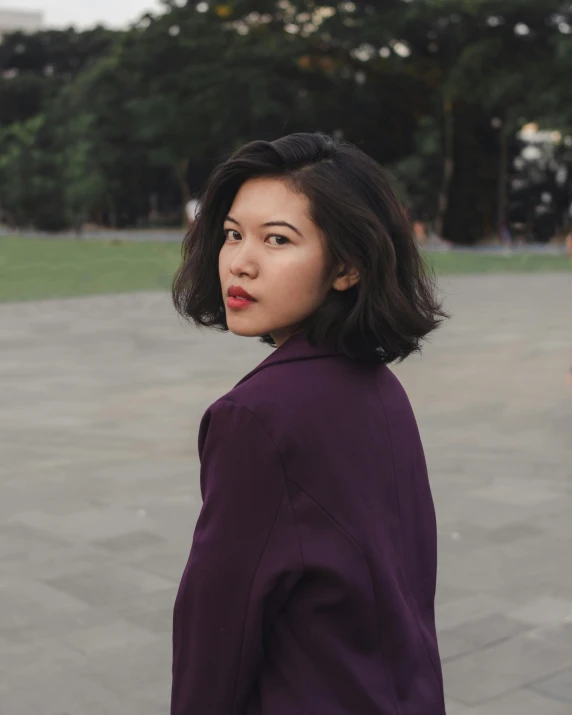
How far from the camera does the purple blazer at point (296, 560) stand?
1.51 meters

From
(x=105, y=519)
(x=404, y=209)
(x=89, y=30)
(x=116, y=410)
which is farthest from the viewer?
(x=89, y=30)

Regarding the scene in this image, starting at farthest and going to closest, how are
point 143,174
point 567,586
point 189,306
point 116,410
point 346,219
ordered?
point 143,174 → point 116,410 → point 567,586 → point 189,306 → point 346,219

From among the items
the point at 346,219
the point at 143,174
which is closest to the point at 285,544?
the point at 346,219

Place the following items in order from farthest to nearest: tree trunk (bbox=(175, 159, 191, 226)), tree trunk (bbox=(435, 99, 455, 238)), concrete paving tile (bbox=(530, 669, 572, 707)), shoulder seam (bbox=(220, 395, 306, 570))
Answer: tree trunk (bbox=(175, 159, 191, 226)) < tree trunk (bbox=(435, 99, 455, 238)) < concrete paving tile (bbox=(530, 669, 572, 707)) < shoulder seam (bbox=(220, 395, 306, 570))

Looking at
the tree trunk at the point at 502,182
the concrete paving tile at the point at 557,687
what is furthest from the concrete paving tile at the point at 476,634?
the tree trunk at the point at 502,182

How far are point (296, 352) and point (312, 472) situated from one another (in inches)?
7.2

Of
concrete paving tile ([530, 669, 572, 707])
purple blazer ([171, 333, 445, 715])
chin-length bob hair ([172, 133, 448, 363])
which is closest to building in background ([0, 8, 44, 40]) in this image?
concrete paving tile ([530, 669, 572, 707])

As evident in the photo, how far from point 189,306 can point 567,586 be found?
9.22 feet

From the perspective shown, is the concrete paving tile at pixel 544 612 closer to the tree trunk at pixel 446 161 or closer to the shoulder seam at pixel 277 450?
the shoulder seam at pixel 277 450

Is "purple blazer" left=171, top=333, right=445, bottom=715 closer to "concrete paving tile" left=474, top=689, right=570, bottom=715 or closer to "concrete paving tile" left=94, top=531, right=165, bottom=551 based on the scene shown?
"concrete paving tile" left=474, top=689, right=570, bottom=715

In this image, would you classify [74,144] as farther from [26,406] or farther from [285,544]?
[285,544]

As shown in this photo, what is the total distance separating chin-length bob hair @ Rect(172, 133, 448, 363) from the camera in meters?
1.64

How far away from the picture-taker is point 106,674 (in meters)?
3.50

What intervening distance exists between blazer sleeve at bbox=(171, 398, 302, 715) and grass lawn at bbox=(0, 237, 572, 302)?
16648 millimetres
